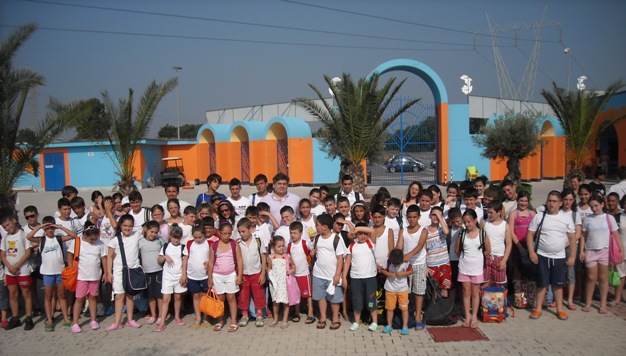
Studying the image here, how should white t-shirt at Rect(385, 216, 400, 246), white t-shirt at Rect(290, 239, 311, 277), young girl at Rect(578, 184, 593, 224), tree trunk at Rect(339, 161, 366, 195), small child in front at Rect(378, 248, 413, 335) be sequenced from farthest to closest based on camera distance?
tree trunk at Rect(339, 161, 366, 195), young girl at Rect(578, 184, 593, 224), white t-shirt at Rect(385, 216, 400, 246), white t-shirt at Rect(290, 239, 311, 277), small child in front at Rect(378, 248, 413, 335)

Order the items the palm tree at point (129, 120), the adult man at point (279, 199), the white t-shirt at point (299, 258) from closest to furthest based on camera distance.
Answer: the white t-shirt at point (299, 258) < the adult man at point (279, 199) < the palm tree at point (129, 120)

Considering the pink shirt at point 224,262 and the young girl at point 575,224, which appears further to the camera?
the young girl at point 575,224

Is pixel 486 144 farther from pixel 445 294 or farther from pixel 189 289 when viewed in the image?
pixel 189 289

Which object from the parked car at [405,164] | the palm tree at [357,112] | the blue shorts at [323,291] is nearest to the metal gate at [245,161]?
the parked car at [405,164]

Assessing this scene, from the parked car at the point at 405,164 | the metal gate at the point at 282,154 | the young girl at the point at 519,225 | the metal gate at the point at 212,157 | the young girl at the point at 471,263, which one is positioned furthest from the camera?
the metal gate at the point at 212,157

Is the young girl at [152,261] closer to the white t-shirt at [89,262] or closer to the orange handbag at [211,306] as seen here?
the white t-shirt at [89,262]

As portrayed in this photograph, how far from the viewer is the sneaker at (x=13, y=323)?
5.66m

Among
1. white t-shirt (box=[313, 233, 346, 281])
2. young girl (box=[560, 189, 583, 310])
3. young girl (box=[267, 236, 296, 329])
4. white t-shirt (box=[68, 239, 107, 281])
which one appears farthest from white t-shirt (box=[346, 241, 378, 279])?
white t-shirt (box=[68, 239, 107, 281])

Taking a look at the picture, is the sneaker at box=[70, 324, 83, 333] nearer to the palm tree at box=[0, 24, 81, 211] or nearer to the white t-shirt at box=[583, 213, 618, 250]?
the palm tree at box=[0, 24, 81, 211]

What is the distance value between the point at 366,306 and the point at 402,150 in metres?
17.0

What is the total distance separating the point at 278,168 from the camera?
25.0 m

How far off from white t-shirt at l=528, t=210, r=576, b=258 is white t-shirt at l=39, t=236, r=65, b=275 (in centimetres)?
600

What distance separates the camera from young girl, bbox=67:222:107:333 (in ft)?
18.4

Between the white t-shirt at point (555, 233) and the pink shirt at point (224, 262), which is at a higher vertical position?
the white t-shirt at point (555, 233)
